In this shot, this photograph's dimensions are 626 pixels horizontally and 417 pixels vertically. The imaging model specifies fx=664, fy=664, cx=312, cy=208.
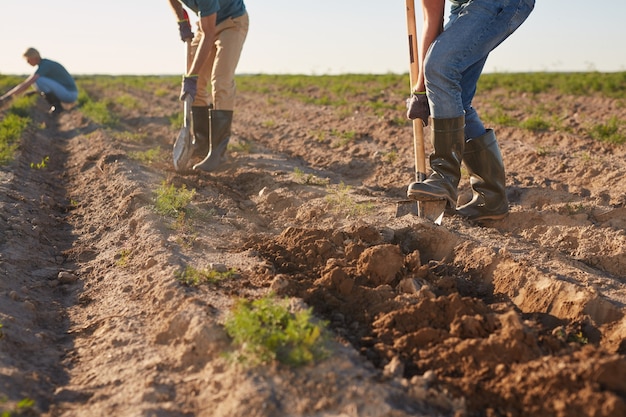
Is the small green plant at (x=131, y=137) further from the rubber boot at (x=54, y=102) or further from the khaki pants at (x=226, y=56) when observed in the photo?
the rubber boot at (x=54, y=102)

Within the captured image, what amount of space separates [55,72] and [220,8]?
7899 mm

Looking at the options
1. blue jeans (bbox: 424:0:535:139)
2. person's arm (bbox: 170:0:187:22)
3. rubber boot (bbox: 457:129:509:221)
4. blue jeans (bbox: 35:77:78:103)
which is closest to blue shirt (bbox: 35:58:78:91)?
blue jeans (bbox: 35:77:78:103)

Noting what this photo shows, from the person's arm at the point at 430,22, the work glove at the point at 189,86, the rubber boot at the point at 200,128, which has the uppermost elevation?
the person's arm at the point at 430,22

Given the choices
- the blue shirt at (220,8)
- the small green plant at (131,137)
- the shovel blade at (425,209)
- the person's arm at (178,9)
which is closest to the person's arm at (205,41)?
the blue shirt at (220,8)

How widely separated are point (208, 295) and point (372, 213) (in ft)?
5.56

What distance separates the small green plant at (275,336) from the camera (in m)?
2.27

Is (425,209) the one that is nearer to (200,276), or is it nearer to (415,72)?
(415,72)

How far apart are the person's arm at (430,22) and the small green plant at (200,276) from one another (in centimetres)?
172

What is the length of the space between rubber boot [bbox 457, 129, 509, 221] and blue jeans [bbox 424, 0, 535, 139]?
1.38ft

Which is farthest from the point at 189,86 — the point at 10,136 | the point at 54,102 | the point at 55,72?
the point at 54,102

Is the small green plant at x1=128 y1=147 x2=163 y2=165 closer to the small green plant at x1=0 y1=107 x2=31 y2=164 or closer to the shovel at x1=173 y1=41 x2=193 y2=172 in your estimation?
the shovel at x1=173 y1=41 x2=193 y2=172

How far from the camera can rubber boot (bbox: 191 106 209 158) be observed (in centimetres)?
635

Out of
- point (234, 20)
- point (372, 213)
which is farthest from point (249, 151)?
point (372, 213)

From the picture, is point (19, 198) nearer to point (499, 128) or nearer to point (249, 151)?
point (249, 151)
